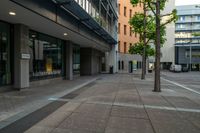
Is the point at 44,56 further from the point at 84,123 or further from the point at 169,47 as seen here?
the point at 169,47

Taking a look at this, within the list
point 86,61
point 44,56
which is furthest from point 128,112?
point 86,61

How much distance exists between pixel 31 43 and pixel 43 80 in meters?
2.97

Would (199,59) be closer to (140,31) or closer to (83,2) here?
(140,31)

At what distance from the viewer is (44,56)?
19125 mm

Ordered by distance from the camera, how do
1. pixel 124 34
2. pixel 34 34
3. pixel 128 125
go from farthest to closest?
pixel 124 34 → pixel 34 34 → pixel 128 125

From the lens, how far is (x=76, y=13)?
16625mm

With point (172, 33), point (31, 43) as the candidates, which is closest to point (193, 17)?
point (172, 33)

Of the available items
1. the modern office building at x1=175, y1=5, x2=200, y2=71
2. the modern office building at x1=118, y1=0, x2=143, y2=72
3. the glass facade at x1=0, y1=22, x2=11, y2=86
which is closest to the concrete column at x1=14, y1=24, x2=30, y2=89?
the glass facade at x1=0, y1=22, x2=11, y2=86

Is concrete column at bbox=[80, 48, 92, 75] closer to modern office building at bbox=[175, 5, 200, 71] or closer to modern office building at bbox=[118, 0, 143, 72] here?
modern office building at bbox=[118, 0, 143, 72]

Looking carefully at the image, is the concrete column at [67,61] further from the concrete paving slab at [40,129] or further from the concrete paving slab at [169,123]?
the concrete paving slab at [40,129]

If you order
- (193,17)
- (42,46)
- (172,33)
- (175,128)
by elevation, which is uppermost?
(193,17)

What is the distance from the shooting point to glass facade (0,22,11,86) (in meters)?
13.3

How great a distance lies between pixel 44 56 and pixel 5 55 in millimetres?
5504

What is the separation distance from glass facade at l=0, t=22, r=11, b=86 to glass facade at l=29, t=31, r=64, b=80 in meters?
2.55
